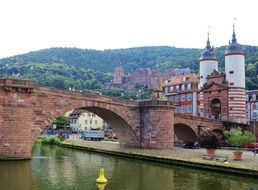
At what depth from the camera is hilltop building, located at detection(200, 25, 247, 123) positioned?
61844 mm

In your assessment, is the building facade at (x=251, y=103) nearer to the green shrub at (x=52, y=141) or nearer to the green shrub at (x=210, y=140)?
the green shrub at (x=52, y=141)

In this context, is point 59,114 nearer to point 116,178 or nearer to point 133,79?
point 116,178

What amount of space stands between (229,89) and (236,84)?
134cm

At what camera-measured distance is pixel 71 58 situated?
191250mm

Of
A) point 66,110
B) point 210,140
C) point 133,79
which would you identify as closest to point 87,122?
point 66,110

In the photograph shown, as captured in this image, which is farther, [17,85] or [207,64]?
[207,64]

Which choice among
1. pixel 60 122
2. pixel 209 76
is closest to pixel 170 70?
pixel 60 122

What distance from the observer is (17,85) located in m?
35.6

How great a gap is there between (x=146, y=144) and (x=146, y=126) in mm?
2231

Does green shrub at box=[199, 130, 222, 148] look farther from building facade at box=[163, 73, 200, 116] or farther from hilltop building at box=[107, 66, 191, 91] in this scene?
hilltop building at box=[107, 66, 191, 91]

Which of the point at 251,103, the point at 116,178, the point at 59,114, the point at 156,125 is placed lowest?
the point at 116,178

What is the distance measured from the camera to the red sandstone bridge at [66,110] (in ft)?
115

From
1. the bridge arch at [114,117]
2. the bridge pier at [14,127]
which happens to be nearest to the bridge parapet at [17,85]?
the bridge pier at [14,127]

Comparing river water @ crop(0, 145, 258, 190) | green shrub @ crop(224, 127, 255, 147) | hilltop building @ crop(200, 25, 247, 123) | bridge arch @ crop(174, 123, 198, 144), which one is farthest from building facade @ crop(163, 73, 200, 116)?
river water @ crop(0, 145, 258, 190)
